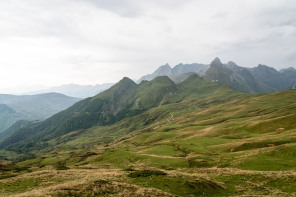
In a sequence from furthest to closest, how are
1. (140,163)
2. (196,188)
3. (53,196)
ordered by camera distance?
(140,163) → (196,188) → (53,196)

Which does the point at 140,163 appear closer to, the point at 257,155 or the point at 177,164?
the point at 177,164

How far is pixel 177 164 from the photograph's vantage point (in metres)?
69.8

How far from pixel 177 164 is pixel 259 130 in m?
68.4

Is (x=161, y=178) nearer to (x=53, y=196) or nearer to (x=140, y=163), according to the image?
(x=53, y=196)

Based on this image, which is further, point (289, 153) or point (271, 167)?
point (289, 153)

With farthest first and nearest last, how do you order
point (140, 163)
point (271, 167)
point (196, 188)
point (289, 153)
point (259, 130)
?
point (259, 130) → point (140, 163) → point (289, 153) → point (271, 167) → point (196, 188)

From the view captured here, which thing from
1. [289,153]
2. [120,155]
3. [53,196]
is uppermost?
[53,196]

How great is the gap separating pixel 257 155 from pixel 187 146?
130 feet

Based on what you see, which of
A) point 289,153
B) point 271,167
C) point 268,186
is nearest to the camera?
point 268,186

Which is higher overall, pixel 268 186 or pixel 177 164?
pixel 268 186

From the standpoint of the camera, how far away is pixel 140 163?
77000 millimetres

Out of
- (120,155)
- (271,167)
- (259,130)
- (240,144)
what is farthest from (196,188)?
(259,130)

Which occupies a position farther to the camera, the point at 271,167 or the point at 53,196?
the point at 271,167

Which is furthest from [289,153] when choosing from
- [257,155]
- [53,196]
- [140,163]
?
[53,196]
